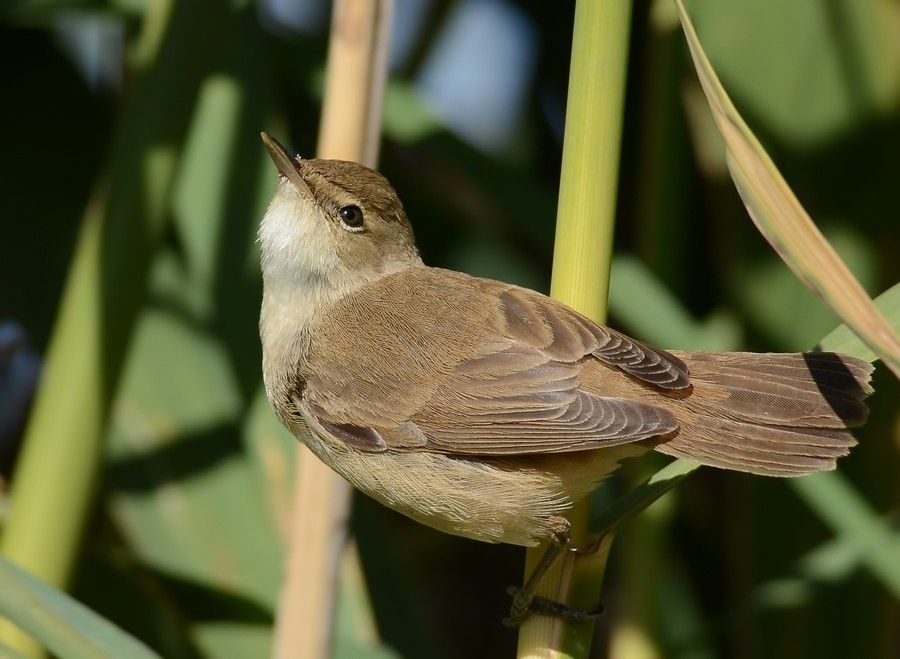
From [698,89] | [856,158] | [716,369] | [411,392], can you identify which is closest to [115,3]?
[411,392]

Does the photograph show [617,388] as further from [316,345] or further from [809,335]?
[809,335]

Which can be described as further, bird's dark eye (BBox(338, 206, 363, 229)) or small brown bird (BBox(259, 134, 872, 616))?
bird's dark eye (BBox(338, 206, 363, 229))

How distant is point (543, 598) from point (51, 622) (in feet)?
2.11

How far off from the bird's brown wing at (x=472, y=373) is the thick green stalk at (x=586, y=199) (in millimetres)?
132

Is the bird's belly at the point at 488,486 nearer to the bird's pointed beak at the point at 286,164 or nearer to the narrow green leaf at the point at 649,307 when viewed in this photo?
the narrow green leaf at the point at 649,307

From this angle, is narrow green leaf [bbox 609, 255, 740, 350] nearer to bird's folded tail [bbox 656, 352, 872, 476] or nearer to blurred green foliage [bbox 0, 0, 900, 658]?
blurred green foliage [bbox 0, 0, 900, 658]

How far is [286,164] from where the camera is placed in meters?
2.07

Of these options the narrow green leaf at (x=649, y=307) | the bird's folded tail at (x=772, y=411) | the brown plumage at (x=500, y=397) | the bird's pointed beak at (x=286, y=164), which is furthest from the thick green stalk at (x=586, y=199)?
the bird's pointed beak at (x=286, y=164)

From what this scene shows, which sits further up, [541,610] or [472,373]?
[472,373]

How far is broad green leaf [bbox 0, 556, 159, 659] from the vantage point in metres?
1.30

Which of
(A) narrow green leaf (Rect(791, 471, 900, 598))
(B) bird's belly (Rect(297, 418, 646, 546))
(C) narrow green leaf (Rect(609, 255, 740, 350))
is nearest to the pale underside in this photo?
(B) bird's belly (Rect(297, 418, 646, 546))

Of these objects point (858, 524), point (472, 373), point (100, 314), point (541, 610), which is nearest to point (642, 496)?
point (541, 610)

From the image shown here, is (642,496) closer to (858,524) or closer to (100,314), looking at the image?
(858,524)

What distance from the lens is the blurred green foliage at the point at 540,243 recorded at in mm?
2223
